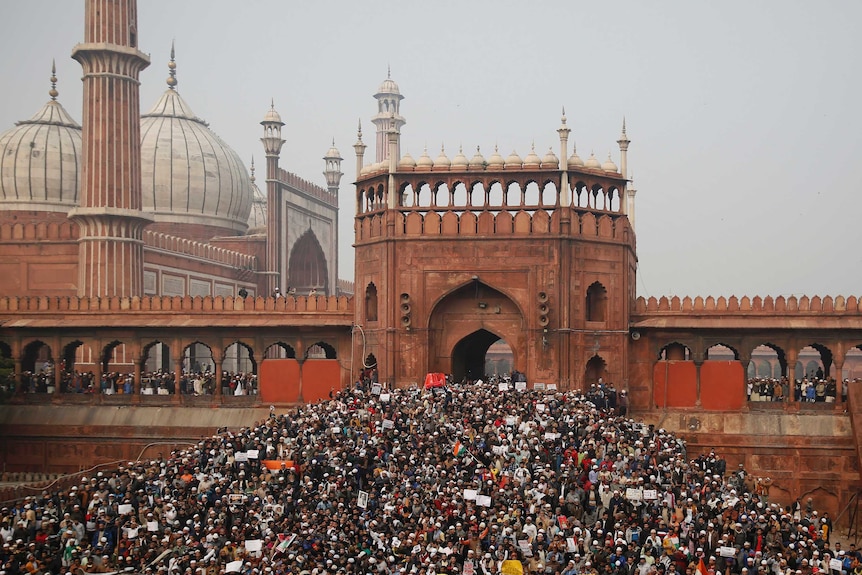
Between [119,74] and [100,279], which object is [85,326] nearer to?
[100,279]

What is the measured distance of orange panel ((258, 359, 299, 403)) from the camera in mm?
32500

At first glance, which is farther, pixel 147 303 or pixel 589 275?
pixel 147 303

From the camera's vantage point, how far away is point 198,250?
47062mm

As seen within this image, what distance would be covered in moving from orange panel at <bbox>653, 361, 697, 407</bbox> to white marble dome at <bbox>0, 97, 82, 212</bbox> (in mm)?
25923

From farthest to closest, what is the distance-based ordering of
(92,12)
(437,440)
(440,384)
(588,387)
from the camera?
(92,12), (588,387), (440,384), (437,440)

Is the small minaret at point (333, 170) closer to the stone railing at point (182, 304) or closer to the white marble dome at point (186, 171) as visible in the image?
the white marble dome at point (186, 171)

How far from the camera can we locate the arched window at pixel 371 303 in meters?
31.3

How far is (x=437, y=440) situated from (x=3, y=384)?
642 inches

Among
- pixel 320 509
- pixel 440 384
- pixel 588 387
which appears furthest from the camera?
pixel 588 387

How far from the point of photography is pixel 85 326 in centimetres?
3347

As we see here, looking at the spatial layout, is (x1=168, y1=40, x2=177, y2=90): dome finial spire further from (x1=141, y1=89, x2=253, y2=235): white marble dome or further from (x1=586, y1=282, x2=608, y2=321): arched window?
(x1=586, y1=282, x2=608, y2=321): arched window

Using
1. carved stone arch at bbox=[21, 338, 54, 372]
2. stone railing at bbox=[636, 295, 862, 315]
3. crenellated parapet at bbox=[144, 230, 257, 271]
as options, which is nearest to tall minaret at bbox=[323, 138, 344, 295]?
crenellated parapet at bbox=[144, 230, 257, 271]

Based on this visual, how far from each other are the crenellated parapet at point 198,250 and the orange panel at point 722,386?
2142 cm

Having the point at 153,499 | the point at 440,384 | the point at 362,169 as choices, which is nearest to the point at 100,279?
the point at 362,169
